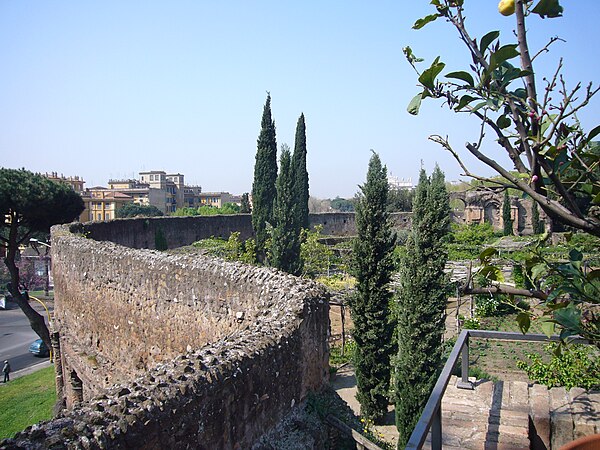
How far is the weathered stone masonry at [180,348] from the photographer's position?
127 inches

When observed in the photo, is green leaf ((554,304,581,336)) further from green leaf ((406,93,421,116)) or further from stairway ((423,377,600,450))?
stairway ((423,377,600,450))

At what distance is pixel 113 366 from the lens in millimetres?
8820

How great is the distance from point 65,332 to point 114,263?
13.6 ft

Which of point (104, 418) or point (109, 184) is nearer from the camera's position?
point (104, 418)

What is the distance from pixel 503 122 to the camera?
2312 mm

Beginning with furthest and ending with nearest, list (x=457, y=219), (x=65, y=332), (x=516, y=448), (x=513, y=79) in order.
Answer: (x=457, y=219), (x=65, y=332), (x=516, y=448), (x=513, y=79)

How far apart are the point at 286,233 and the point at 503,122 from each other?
1788 centimetres

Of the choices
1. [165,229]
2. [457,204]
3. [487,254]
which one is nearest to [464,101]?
[487,254]

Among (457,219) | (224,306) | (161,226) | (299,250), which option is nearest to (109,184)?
(457,219)

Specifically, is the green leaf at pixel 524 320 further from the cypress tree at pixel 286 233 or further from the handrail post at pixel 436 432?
the cypress tree at pixel 286 233

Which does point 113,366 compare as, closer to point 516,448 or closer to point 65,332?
point 65,332

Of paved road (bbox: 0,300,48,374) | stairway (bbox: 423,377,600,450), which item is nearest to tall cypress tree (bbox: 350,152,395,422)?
stairway (bbox: 423,377,600,450)

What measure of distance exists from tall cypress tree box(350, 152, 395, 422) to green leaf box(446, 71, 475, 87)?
11.0 metres

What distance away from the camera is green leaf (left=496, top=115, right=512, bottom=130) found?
2309 mm
